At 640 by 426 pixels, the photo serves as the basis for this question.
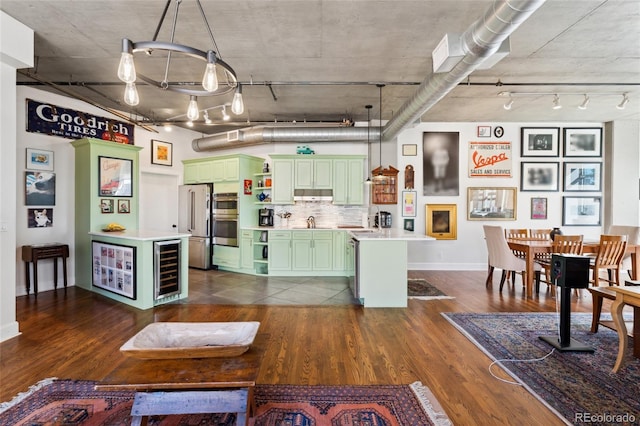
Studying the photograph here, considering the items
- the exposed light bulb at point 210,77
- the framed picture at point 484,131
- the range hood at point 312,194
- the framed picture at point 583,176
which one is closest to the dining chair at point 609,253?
the framed picture at point 583,176

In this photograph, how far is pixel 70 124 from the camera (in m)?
4.99

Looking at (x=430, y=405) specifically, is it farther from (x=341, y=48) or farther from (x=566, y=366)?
(x=341, y=48)

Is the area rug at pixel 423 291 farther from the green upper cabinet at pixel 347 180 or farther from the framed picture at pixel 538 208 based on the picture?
the framed picture at pixel 538 208

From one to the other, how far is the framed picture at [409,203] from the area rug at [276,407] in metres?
4.61

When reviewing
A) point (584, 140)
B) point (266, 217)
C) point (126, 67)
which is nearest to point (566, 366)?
point (126, 67)

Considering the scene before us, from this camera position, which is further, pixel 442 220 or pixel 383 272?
pixel 442 220

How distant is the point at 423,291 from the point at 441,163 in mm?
3095

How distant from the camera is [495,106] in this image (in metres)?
5.54

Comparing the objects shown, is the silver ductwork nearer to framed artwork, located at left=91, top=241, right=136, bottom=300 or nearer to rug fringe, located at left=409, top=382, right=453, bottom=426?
rug fringe, located at left=409, top=382, right=453, bottom=426

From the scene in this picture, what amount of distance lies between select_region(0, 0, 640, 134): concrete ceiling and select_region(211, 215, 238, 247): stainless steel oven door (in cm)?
233

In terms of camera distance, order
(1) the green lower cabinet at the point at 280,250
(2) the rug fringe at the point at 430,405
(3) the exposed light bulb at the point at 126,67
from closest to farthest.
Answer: (3) the exposed light bulb at the point at 126,67 → (2) the rug fringe at the point at 430,405 → (1) the green lower cabinet at the point at 280,250

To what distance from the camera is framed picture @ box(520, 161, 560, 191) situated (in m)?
6.44

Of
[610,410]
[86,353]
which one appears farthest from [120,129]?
[610,410]

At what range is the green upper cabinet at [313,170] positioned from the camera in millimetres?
6082
